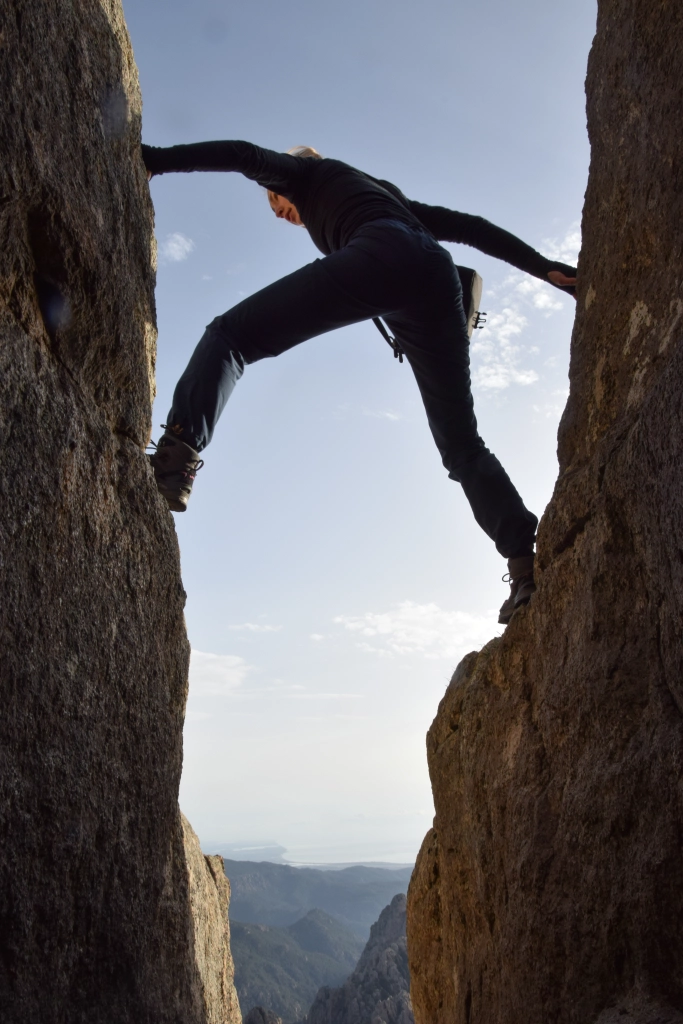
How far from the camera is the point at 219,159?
171 inches

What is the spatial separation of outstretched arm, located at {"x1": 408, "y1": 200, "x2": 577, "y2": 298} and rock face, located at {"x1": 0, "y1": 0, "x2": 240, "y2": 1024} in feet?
7.35

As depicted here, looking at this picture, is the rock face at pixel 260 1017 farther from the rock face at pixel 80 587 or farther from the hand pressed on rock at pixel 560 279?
the hand pressed on rock at pixel 560 279

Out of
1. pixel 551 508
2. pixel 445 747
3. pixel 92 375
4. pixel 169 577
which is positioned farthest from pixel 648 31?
pixel 445 747

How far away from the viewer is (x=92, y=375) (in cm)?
363

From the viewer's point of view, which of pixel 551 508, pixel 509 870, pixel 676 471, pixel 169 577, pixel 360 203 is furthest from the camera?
pixel 360 203

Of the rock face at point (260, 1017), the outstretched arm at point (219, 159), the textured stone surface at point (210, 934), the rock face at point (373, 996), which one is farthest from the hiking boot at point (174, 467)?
the rock face at point (373, 996)

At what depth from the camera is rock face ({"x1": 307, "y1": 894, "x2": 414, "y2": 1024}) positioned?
101 ft

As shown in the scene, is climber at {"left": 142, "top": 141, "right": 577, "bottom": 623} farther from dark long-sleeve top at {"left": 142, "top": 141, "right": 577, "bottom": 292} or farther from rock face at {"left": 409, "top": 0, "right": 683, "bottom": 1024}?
rock face at {"left": 409, "top": 0, "right": 683, "bottom": 1024}

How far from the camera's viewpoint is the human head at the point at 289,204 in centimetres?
502

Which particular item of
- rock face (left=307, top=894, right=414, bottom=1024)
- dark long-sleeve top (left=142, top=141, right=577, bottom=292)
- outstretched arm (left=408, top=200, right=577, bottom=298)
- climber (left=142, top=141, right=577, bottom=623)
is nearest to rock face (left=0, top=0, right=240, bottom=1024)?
climber (left=142, top=141, right=577, bottom=623)

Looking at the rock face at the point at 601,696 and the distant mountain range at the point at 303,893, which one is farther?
the distant mountain range at the point at 303,893

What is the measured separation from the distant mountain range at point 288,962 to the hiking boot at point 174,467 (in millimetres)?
58493

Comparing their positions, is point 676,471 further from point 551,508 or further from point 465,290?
point 465,290

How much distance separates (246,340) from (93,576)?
64.6 inches
